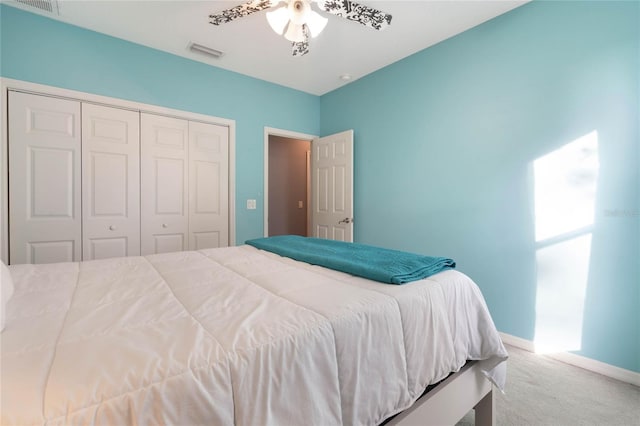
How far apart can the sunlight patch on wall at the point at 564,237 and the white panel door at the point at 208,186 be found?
314 cm

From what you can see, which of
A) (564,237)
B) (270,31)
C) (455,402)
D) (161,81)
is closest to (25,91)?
(161,81)

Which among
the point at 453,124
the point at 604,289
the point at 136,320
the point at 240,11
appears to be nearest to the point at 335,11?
the point at 240,11

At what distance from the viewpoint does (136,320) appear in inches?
34.5

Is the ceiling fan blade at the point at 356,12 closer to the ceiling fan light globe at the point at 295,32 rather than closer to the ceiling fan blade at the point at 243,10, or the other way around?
the ceiling fan light globe at the point at 295,32

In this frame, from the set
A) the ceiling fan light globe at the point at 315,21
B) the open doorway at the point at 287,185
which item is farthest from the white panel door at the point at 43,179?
the open doorway at the point at 287,185

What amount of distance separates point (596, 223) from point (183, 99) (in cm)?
386

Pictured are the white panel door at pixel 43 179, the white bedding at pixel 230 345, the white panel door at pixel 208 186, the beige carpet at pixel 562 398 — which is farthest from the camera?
the white panel door at pixel 208 186

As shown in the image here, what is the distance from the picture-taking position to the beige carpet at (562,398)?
5.06 feet

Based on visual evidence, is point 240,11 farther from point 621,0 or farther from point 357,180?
point 621,0

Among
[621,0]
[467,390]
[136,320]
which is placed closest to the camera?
[136,320]

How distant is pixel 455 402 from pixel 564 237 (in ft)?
5.32

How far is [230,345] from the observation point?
74 centimetres

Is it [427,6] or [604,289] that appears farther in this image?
[427,6]

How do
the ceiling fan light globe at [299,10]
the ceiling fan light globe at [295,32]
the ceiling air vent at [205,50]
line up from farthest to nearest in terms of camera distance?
the ceiling air vent at [205,50] → the ceiling fan light globe at [295,32] → the ceiling fan light globe at [299,10]
